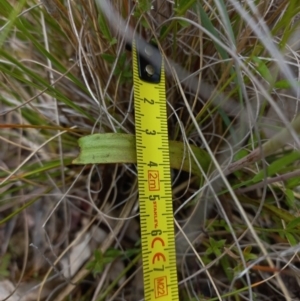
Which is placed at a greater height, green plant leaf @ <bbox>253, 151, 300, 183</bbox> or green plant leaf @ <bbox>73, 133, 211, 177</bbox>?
green plant leaf @ <bbox>73, 133, 211, 177</bbox>

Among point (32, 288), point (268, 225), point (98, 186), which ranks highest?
point (98, 186)

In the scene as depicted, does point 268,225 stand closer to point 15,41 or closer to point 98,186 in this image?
point 98,186

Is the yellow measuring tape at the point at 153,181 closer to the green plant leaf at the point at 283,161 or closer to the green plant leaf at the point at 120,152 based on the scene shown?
the green plant leaf at the point at 120,152

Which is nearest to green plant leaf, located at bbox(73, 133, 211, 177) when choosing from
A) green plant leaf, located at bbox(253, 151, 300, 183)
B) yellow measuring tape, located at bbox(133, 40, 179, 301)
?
yellow measuring tape, located at bbox(133, 40, 179, 301)

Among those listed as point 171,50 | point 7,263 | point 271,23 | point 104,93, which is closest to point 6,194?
point 7,263

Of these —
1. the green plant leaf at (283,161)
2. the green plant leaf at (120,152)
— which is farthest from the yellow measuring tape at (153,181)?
the green plant leaf at (283,161)

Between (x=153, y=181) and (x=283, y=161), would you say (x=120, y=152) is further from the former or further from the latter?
(x=283, y=161)

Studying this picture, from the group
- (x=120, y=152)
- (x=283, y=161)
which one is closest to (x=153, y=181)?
(x=120, y=152)

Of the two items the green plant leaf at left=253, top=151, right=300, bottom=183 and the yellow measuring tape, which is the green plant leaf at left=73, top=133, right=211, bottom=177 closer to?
the yellow measuring tape

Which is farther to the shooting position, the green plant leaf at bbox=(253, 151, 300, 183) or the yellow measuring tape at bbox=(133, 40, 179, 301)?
the yellow measuring tape at bbox=(133, 40, 179, 301)
